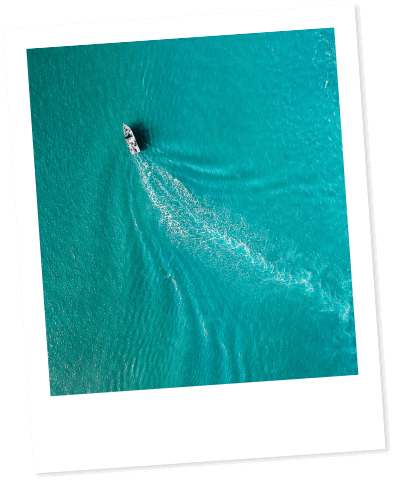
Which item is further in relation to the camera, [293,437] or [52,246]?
[52,246]

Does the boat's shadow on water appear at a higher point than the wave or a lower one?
higher

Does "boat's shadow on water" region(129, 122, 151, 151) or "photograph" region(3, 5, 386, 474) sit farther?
"boat's shadow on water" region(129, 122, 151, 151)

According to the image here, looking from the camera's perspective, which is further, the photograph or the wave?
the wave

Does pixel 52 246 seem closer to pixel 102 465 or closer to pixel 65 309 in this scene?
pixel 65 309

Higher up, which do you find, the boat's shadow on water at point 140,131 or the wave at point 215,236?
the boat's shadow on water at point 140,131

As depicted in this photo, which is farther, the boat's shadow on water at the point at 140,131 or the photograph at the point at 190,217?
the boat's shadow on water at the point at 140,131

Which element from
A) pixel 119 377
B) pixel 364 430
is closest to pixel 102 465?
pixel 119 377
